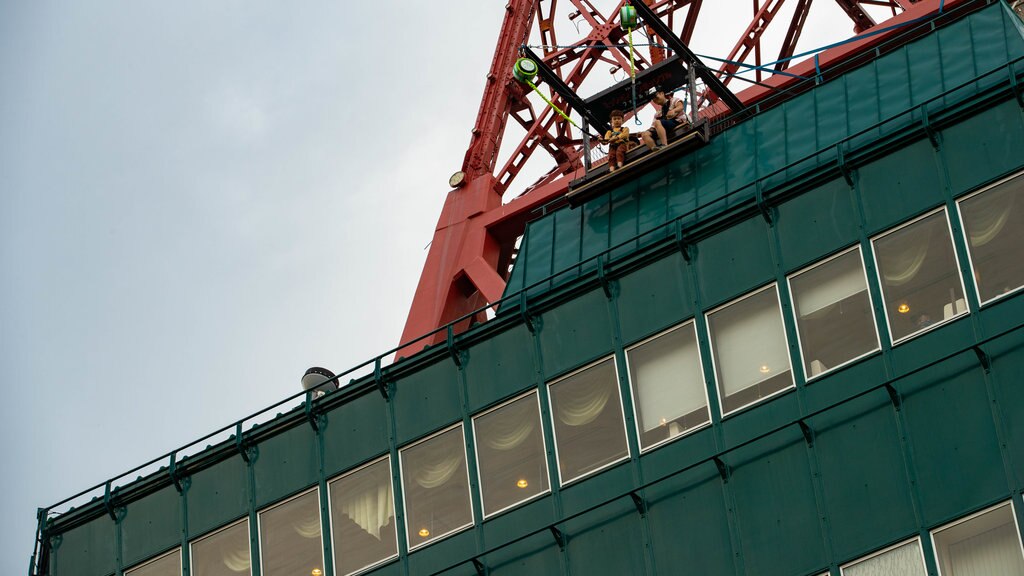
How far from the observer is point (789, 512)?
32906mm

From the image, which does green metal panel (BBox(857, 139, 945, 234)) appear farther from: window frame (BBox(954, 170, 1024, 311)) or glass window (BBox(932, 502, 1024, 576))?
glass window (BBox(932, 502, 1024, 576))

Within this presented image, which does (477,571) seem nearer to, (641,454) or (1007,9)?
(641,454)

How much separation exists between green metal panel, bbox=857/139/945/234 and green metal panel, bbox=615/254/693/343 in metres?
3.88

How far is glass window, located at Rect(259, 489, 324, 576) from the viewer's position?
3891 cm

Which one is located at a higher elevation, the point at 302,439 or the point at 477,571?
the point at 302,439

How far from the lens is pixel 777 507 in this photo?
3309 cm

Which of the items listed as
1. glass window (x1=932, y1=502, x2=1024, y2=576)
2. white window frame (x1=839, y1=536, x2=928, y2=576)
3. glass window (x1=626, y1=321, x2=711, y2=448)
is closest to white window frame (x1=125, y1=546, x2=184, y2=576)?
glass window (x1=626, y1=321, x2=711, y2=448)

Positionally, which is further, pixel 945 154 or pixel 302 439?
pixel 302 439

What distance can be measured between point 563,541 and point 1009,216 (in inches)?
397

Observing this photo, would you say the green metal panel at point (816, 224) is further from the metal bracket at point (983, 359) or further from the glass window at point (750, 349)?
the metal bracket at point (983, 359)

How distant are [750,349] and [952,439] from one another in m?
4.70

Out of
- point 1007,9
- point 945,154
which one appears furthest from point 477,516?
point 1007,9

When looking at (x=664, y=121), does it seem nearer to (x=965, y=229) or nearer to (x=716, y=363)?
(x=716, y=363)

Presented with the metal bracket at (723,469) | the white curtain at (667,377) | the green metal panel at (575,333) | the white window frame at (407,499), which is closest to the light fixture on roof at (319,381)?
the white window frame at (407,499)
